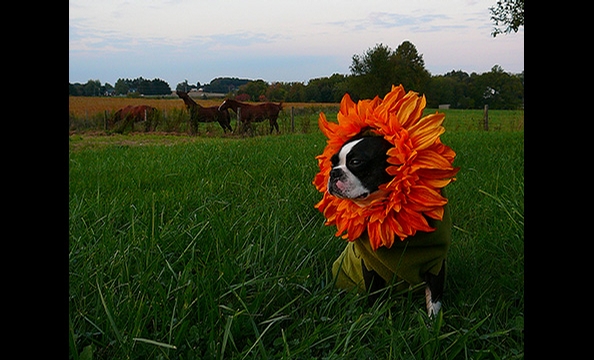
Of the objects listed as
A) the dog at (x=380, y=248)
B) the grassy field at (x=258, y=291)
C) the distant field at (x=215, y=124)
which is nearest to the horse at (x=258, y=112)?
the distant field at (x=215, y=124)

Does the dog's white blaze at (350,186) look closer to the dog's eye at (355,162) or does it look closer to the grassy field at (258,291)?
the dog's eye at (355,162)

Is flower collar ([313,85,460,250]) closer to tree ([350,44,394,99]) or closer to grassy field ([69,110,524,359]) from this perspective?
grassy field ([69,110,524,359])

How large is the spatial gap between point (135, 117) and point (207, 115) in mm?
2175

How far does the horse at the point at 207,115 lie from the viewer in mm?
14602

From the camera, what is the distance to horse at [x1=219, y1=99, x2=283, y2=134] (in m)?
14.8

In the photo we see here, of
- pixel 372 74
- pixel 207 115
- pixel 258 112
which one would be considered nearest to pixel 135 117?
pixel 207 115

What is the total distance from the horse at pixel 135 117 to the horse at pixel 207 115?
1083 mm

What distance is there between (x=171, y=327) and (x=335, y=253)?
1.06m
